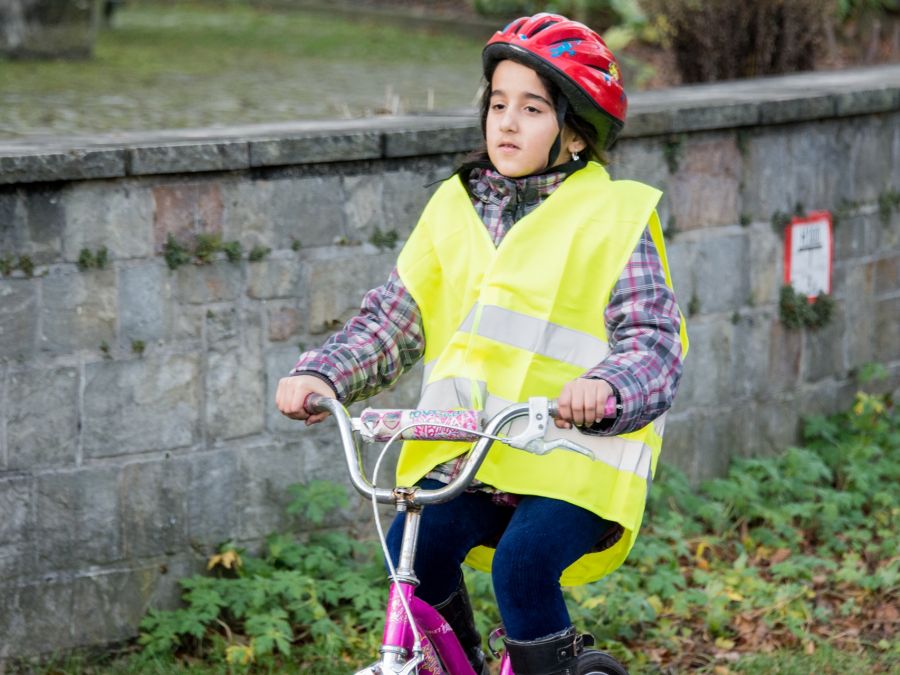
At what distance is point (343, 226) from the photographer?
533cm

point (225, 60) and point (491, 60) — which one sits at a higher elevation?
point (491, 60)

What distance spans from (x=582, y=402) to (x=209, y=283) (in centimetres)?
234

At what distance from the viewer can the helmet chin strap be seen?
343 cm

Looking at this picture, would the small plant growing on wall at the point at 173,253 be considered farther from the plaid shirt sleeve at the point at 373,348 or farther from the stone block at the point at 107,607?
the plaid shirt sleeve at the point at 373,348

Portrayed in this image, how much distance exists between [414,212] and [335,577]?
4.18ft

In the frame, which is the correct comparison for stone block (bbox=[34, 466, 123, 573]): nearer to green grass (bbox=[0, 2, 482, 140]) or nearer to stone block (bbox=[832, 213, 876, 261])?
green grass (bbox=[0, 2, 482, 140])

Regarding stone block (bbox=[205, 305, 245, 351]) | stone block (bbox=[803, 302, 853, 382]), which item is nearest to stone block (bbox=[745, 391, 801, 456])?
stone block (bbox=[803, 302, 853, 382])

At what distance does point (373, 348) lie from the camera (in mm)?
3424

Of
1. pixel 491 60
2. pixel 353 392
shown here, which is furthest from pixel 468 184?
pixel 353 392

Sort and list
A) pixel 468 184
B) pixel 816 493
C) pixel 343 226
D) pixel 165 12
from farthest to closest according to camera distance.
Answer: pixel 165 12, pixel 816 493, pixel 343 226, pixel 468 184

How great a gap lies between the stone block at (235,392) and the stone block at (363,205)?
1.76ft

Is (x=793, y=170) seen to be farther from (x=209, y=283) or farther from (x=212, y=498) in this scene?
(x=212, y=498)

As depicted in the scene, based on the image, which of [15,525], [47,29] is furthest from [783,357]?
[47,29]

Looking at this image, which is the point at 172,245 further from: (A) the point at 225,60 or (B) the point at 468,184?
(A) the point at 225,60
